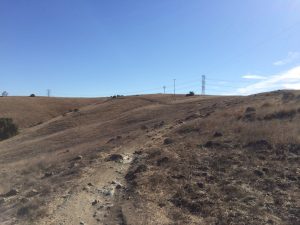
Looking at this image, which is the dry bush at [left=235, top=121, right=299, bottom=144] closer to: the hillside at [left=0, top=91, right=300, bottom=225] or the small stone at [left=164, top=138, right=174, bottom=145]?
the hillside at [left=0, top=91, right=300, bottom=225]

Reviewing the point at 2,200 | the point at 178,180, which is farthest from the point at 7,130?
the point at 178,180

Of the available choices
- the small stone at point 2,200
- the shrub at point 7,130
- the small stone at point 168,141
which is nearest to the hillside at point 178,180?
the small stone at point 2,200

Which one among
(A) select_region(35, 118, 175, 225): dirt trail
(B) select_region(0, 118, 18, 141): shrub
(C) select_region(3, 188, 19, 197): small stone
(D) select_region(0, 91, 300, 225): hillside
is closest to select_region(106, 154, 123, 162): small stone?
(D) select_region(0, 91, 300, 225): hillside

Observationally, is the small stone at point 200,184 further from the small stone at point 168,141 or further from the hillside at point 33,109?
the hillside at point 33,109

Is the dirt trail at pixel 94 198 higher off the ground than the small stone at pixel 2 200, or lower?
higher

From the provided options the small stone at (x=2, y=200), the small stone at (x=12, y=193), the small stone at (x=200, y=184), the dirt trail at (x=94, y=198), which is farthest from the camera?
the small stone at (x=12, y=193)

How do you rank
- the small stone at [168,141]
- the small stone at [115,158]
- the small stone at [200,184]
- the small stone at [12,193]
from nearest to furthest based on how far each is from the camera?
1. the small stone at [200,184]
2. the small stone at [12,193]
3. the small stone at [115,158]
4. the small stone at [168,141]

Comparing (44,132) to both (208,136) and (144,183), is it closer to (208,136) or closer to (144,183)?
(208,136)

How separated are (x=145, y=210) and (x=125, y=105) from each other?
173 feet

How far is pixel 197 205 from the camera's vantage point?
40.6 ft

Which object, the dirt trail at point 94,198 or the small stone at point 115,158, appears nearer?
the dirt trail at point 94,198

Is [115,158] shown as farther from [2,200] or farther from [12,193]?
[2,200]

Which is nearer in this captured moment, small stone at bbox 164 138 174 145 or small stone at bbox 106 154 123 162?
small stone at bbox 106 154 123 162

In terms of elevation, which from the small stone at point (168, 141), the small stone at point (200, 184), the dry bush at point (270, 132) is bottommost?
the small stone at point (200, 184)
